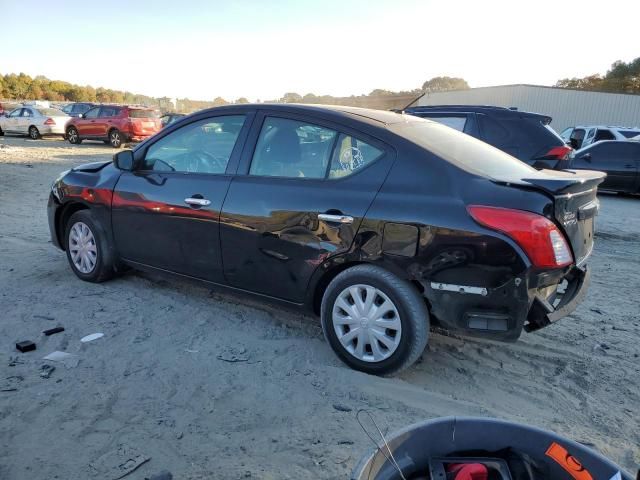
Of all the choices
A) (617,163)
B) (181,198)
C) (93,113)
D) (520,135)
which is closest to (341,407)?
(181,198)

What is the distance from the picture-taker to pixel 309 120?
3695 mm

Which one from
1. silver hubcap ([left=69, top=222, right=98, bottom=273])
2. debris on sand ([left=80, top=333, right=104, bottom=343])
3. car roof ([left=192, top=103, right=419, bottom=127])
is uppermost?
car roof ([left=192, top=103, right=419, bottom=127])

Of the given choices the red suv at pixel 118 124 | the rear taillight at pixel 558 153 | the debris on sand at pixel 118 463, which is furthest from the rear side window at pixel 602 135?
the debris on sand at pixel 118 463

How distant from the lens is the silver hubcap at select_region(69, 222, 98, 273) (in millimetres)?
4801

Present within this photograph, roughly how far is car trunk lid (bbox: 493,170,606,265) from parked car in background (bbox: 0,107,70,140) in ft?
79.0

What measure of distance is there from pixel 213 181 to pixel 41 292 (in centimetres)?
202

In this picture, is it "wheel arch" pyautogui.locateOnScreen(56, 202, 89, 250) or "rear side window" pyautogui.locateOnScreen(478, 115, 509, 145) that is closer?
"wheel arch" pyautogui.locateOnScreen(56, 202, 89, 250)

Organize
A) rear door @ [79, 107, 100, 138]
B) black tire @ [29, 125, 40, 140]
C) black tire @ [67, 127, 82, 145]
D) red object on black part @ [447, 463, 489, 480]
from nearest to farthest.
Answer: red object on black part @ [447, 463, 489, 480] < rear door @ [79, 107, 100, 138] < black tire @ [67, 127, 82, 145] < black tire @ [29, 125, 40, 140]

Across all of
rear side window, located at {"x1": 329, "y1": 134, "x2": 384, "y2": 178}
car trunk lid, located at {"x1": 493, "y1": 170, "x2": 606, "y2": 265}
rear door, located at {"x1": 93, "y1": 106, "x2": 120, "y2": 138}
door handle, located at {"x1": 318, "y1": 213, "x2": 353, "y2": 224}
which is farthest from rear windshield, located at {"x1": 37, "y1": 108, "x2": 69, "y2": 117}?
car trunk lid, located at {"x1": 493, "y1": 170, "x2": 606, "y2": 265}

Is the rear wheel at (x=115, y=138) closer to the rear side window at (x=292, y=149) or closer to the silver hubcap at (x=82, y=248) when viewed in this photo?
the silver hubcap at (x=82, y=248)

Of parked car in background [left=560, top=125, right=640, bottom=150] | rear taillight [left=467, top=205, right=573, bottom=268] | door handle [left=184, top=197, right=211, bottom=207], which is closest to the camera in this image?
rear taillight [left=467, top=205, right=573, bottom=268]

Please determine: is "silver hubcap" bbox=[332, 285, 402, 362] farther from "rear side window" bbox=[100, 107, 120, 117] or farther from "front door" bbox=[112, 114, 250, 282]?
"rear side window" bbox=[100, 107, 120, 117]

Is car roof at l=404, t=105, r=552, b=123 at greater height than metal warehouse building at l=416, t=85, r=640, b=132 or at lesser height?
lesser

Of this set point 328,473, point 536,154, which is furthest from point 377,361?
point 536,154
